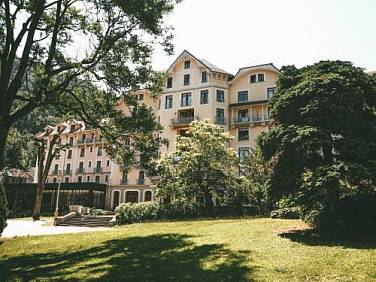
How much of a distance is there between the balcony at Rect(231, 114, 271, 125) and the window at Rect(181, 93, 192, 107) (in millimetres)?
6541

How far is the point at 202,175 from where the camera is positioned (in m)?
32.2

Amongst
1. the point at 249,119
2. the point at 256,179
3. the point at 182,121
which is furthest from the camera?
the point at 182,121

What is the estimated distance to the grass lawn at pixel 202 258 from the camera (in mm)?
9633

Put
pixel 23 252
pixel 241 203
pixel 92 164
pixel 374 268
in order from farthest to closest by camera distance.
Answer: pixel 92 164 < pixel 241 203 < pixel 23 252 < pixel 374 268

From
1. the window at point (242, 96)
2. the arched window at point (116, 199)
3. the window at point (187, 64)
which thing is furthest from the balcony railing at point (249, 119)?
the arched window at point (116, 199)

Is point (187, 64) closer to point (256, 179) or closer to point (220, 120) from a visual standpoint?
point (220, 120)

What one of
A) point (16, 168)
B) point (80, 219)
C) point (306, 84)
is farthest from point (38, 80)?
point (16, 168)

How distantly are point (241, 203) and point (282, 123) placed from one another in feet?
54.3

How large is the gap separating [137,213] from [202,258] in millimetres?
20932

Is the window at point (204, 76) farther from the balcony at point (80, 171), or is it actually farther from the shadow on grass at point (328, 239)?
the shadow on grass at point (328, 239)

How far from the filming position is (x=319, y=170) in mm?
14125

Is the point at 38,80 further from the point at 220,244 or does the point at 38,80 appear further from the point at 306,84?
the point at 306,84

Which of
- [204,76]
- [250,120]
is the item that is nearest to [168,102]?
[204,76]

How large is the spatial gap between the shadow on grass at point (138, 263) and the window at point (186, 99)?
34.1m
